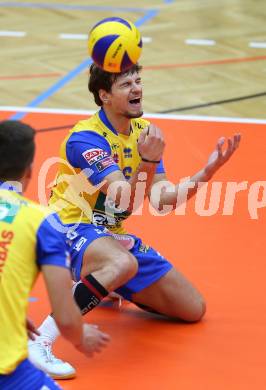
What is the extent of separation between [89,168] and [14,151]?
1.82 m

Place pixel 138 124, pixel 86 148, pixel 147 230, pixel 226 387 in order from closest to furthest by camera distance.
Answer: pixel 226 387, pixel 86 148, pixel 138 124, pixel 147 230

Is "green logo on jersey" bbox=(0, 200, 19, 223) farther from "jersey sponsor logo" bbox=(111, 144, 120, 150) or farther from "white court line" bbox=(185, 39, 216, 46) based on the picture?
"white court line" bbox=(185, 39, 216, 46)

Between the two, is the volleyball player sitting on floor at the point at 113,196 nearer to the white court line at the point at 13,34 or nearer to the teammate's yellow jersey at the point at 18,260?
the teammate's yellow jersey at the point at 18,260

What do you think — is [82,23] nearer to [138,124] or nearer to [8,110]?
[8,110]

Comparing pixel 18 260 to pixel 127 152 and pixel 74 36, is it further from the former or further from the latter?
pixel 74 36

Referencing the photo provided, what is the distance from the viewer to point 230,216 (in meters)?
7.50

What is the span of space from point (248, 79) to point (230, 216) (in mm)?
3219

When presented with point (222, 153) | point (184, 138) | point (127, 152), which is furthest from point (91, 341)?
point (184, 138)

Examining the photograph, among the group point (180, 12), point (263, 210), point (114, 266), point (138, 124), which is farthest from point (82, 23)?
point (114, 266)

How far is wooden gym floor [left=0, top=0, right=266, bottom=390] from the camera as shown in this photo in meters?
5.54

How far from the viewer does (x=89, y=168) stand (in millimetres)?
5730

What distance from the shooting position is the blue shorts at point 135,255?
19.1ft

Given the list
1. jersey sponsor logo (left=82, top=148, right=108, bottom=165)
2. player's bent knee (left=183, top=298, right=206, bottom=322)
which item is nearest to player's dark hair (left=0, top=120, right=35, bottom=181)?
jersey sponsor logo (left=82, top=148, right=108, bottom=165)

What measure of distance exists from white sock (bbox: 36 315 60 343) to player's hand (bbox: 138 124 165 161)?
103 cm
